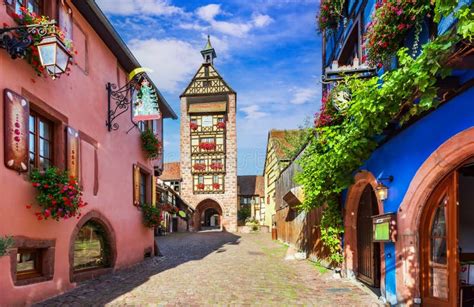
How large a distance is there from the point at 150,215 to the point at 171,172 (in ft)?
94.3

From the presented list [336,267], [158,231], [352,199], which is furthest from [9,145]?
[158,231]

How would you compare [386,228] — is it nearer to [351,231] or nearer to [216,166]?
[351,231]

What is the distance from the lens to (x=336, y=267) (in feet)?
28.8

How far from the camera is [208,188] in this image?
121ft

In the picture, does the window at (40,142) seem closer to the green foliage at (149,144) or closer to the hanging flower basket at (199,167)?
the green foliage at (149,144)

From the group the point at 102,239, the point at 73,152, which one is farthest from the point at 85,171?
the point at 102,239

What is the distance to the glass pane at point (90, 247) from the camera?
7832 millimetres

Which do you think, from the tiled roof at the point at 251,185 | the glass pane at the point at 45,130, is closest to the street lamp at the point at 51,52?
the glass pane at the point at 45,130

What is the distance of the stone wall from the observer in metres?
36.4

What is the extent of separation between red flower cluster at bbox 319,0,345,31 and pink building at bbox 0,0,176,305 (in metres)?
4.98

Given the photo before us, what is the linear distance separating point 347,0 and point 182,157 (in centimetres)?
2954

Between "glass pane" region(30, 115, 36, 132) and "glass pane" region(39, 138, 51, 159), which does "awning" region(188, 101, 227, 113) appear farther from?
"glass pane" region(30, 115, 36, 132)

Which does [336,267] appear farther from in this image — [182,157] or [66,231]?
[182,157]

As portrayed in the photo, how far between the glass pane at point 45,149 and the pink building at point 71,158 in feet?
0.06
